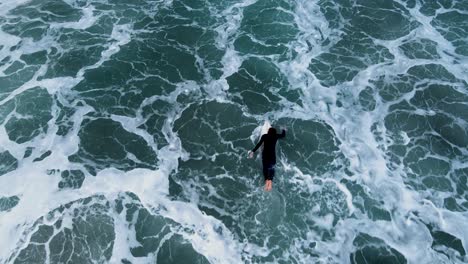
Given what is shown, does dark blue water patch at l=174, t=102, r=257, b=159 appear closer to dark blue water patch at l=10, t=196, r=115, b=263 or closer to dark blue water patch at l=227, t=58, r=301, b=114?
dark blue water patch at l=227, t=58, r=301, b=114

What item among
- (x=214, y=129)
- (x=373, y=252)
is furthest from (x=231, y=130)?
(x=373, y=252)

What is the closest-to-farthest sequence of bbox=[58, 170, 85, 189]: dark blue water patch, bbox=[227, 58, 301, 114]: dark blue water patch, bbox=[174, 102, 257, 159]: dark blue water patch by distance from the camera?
bbox=[58, 170, 85, 189]: dark blue water patch
bbox=[174, 102, 257, 159]: dark blue water patch
bbox=[227, 58, 301, 114]: dark blue water patch

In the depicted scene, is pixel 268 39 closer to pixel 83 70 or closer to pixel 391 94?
pixel 391 94

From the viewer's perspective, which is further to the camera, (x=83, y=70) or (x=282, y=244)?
(x=83, y=70)

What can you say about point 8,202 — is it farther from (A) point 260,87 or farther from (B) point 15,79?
(A) point 260,87

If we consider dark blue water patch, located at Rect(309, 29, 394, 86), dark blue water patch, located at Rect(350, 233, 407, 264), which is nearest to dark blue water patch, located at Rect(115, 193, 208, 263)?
dark blue water patch, located at Rect(350, 233, 407, 264)

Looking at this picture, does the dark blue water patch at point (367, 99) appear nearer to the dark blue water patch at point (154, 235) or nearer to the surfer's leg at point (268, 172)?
the surfer's leg at point (268, 172)

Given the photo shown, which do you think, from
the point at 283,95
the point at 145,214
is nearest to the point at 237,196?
the point at 145,214
